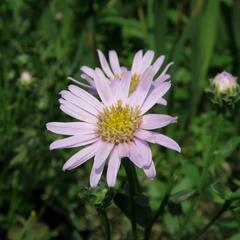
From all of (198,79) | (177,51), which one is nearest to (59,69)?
(177,51)

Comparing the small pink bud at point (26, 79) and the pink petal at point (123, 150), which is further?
the small pink bud at point (26, 79)

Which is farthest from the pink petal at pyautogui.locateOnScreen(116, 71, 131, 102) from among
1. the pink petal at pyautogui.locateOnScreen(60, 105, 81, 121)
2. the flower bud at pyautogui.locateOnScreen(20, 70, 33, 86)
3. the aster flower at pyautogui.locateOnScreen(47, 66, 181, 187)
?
the flower bud at pyautogui.locateOnScreen(20, 70, 33, 86)

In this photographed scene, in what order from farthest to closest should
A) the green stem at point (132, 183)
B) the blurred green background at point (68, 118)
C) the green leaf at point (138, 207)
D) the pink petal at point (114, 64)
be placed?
the blurred green background at point (68, 118) < the pink petal at point (114, 64) < the green leaf at point (138, 207) < the green stem at point (132, 183)

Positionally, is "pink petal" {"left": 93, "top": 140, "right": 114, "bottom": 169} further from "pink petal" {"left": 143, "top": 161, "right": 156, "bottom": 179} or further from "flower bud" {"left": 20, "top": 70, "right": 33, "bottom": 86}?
"flower bud" {"left": 20, "top": 70, "right": 33, "bottom": 86}

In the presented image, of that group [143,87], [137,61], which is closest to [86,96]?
[143,87]


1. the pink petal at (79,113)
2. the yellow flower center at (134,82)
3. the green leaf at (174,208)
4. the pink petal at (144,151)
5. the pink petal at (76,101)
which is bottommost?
the green leaf at (174,208)

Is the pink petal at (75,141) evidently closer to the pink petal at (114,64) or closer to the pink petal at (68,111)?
the pink petal at (68,111)

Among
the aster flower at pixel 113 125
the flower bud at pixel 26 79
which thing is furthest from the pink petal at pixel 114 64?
the flower bud at pixel 26 79

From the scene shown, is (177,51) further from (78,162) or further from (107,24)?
(78,162)
